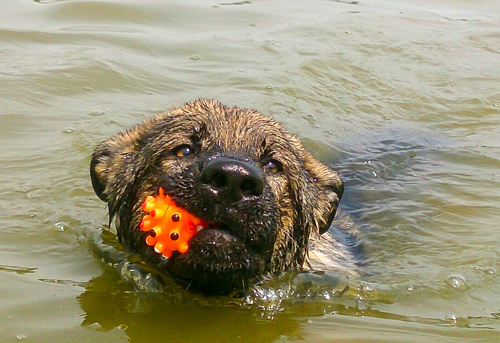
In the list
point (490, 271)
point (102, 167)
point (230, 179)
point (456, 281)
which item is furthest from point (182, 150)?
point (490, 271)

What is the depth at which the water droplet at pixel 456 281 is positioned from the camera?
5.10 metres

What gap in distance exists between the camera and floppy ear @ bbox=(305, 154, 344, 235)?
5.16 meters

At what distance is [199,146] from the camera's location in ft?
14.6

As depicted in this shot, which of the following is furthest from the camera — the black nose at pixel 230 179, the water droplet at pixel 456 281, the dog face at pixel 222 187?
the water droplet at pixel 456 281

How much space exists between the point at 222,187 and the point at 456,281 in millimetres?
2013

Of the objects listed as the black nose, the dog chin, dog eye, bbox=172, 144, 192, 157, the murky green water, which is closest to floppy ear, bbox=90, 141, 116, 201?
the murky green water

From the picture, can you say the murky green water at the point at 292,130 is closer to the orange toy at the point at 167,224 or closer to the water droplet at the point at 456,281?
the water droplet at the point at 456,281

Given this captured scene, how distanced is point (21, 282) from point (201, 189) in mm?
1370

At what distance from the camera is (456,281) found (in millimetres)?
5180

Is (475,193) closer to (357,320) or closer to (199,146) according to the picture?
(357,320)

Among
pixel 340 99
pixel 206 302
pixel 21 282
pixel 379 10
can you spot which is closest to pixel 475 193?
pixel 340 99

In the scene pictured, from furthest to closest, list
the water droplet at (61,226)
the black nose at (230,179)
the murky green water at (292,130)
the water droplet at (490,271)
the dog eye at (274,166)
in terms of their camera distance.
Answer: the water droplet at (61,226), the water droplet at (490,271), the dog eye at (274,166), the murky green water at (292,130), the black nose at (230,179)

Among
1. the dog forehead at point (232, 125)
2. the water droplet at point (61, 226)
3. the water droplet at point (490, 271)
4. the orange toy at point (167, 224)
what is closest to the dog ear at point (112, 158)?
the dog forehead at point (232, 125)

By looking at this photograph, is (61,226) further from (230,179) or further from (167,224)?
(230,179)
